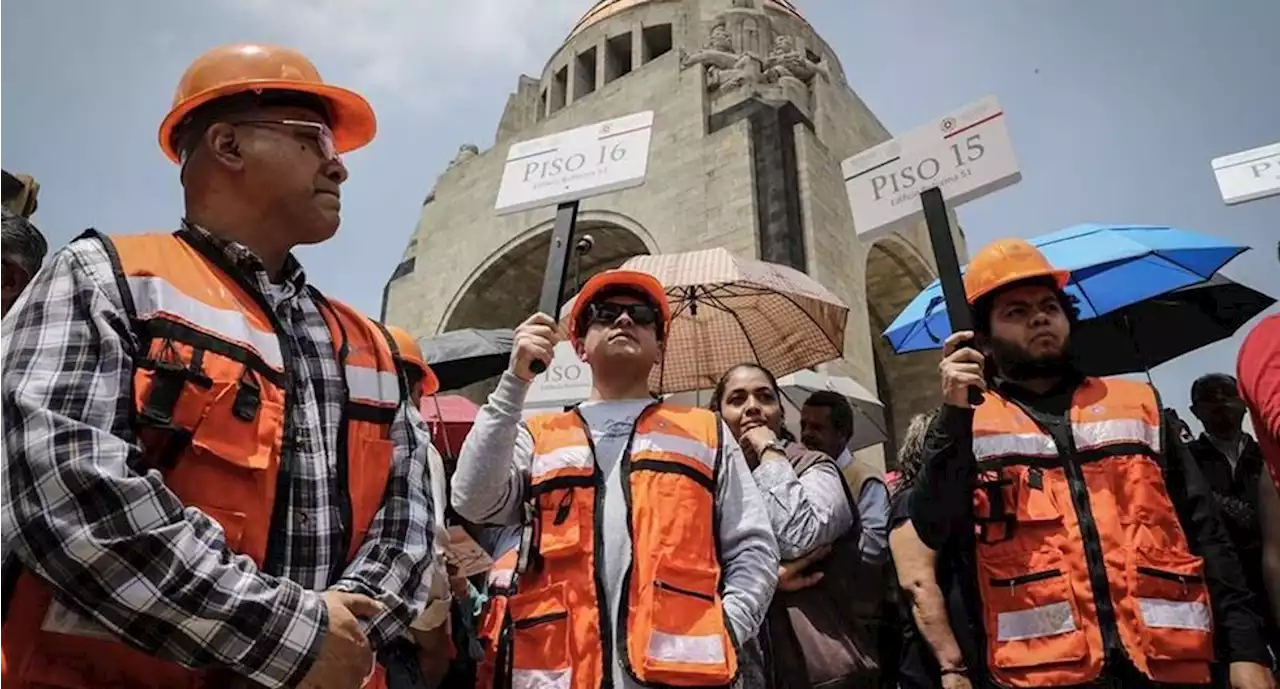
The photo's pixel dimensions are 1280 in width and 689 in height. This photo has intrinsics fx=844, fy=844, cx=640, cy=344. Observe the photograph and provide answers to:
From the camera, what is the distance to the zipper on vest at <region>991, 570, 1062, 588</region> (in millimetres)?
2449

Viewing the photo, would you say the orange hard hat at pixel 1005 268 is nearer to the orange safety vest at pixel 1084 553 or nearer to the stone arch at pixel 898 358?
the orange safety vest at pixel 1084 553

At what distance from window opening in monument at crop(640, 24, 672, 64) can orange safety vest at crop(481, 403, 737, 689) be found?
656 inches

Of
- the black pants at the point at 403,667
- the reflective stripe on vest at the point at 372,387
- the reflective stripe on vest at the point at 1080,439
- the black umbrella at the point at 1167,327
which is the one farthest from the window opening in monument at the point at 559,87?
the reflective stripe on vest at the point at 372,387

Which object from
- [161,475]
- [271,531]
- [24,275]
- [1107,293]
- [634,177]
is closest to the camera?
[161,475]

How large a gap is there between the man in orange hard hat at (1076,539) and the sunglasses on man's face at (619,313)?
3.18 ft

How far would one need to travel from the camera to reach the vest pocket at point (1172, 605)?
234 centimetres

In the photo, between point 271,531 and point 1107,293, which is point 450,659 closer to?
point 271,531

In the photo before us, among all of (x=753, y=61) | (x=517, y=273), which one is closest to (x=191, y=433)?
(x=753, y=61)

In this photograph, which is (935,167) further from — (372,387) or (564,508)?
(372,387)

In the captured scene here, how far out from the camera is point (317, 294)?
1912 mm

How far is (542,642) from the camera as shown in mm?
2287

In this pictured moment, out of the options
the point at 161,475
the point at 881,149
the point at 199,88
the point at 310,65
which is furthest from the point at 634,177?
the point at 161,475

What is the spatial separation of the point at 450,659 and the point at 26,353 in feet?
6.70

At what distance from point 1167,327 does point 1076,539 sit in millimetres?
4017
